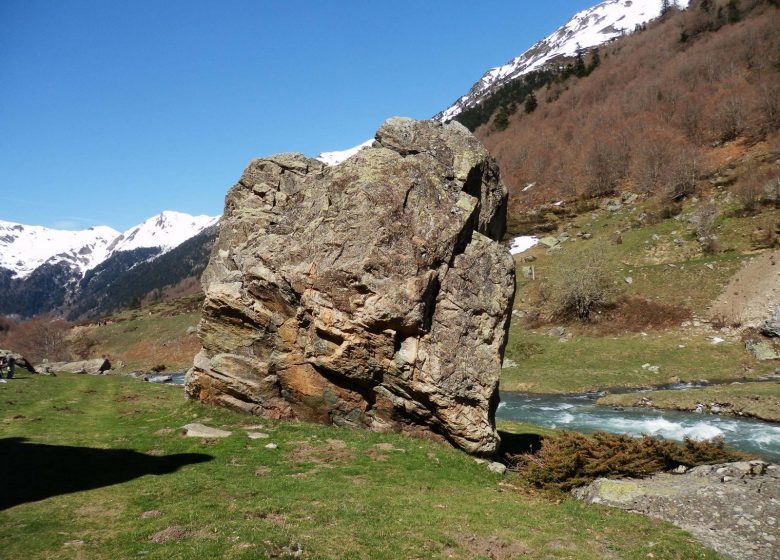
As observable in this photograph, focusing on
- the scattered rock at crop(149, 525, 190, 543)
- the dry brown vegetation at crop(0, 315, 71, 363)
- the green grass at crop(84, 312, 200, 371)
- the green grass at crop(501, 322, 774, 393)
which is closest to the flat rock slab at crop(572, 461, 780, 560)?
the scattered rock at crop(149, 525, 190, 543)

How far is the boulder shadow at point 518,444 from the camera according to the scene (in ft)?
97.7

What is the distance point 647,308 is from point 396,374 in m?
57.8

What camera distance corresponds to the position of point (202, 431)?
90.4ft

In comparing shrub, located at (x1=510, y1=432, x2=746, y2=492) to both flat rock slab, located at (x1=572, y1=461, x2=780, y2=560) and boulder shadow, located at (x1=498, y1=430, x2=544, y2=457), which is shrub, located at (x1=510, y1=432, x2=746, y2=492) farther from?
boulder shadow, located at (x1=498, y1=430, x2=544, y2=457)

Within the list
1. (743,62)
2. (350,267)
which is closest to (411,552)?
(350,267)

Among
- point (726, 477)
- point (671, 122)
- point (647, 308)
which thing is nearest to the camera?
point (726, 477)

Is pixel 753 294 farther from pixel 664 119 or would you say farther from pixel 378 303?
pixel 664 119

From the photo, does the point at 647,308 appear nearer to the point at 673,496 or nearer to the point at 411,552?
the point at 673,496

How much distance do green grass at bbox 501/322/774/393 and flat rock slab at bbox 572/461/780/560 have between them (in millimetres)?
33665

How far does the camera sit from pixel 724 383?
166ft

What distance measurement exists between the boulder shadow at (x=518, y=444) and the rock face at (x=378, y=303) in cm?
364

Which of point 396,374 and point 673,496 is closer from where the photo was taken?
point 673,496

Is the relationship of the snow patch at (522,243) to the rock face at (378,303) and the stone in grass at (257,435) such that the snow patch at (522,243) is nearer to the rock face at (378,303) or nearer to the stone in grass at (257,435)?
the rock face at (378,303)

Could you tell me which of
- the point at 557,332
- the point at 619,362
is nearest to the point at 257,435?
the point at 619,362
